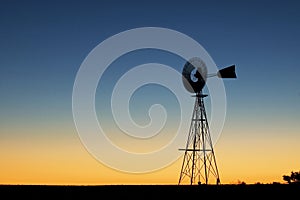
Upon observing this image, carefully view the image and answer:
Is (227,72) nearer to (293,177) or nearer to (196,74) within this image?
(196,74)

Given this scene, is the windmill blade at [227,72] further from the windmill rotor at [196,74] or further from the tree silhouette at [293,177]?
the tree silhouette at [293,177]

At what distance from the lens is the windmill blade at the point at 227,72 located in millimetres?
43344

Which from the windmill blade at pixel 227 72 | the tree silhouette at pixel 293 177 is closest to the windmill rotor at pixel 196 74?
the windmill blade at pixel 227 72

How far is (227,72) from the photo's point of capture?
43.7 m

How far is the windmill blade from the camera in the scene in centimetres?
4334

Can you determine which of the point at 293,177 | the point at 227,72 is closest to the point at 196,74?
the point at 227,72

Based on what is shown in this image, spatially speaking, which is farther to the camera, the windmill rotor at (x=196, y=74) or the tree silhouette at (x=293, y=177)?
the tree silhouette at (x=293, y=177)

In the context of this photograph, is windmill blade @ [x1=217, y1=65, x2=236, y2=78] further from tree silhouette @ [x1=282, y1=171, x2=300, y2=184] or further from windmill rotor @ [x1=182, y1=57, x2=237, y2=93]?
tree silhouette @ [x1=282, y1=171, x2=300, y2=184]

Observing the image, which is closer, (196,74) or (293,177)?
(196,74)

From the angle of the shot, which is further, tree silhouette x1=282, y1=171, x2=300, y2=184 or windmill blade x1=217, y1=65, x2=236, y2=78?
tree silhouette x1=282, y1=171, x2=300, y2=184

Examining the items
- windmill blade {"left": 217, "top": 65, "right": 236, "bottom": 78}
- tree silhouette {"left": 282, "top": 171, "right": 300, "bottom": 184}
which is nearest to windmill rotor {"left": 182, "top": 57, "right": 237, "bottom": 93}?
windmill blade {"left": 217, "top": 65, "right": 236, "bottom": 78}
